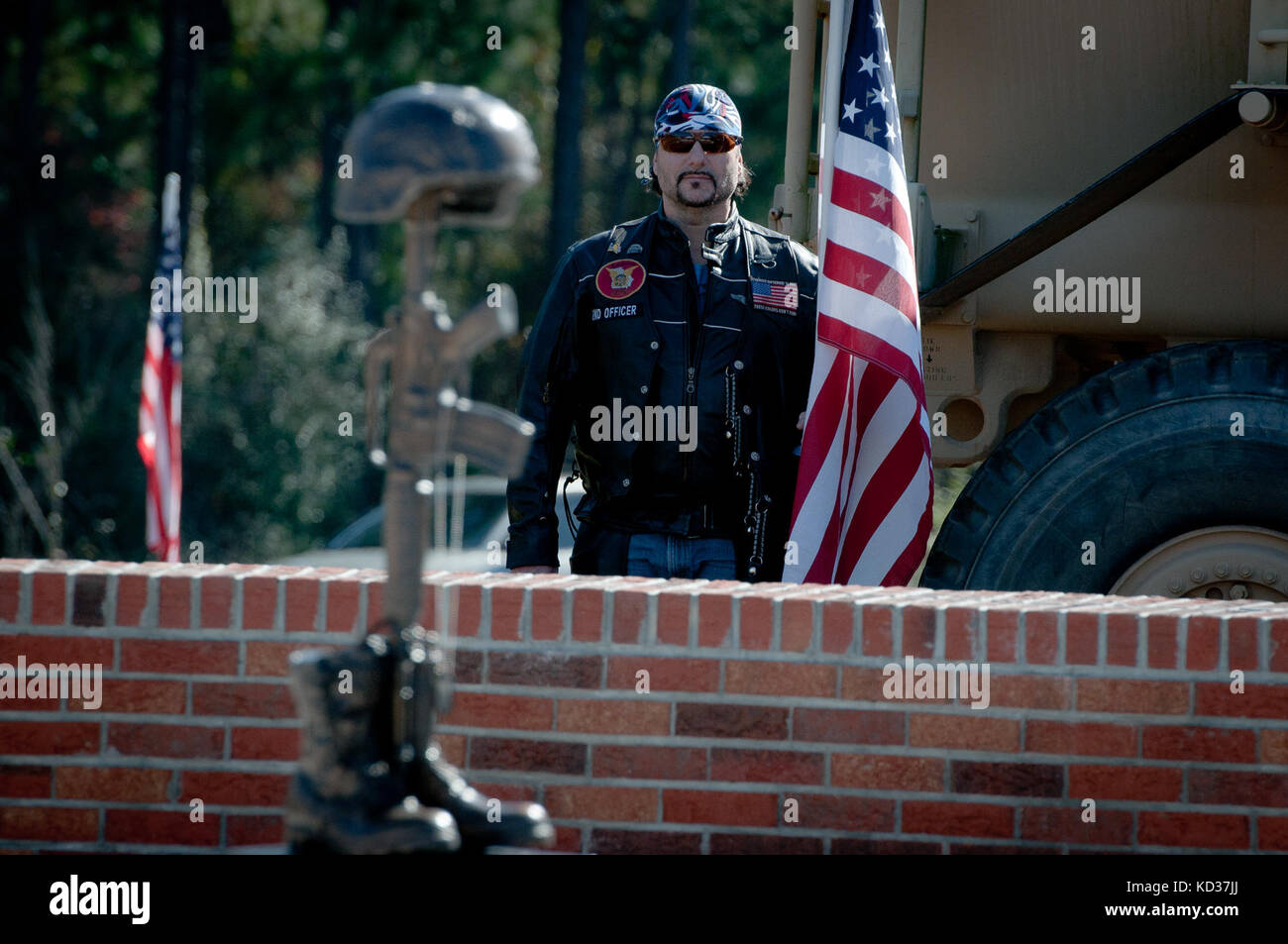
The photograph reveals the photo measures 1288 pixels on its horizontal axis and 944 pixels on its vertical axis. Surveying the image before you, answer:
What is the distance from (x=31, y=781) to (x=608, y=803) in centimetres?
115

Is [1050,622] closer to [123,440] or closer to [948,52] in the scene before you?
[948,52]

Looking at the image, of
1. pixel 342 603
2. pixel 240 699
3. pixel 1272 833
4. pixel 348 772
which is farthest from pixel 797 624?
pixel 348 772

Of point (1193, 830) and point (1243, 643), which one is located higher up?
point (1243, 643)

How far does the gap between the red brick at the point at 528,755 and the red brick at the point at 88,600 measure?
78 centimetres

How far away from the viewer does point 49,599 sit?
3385mm

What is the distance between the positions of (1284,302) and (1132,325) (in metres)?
0.40

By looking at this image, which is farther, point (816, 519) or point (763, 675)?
point (816, 519)

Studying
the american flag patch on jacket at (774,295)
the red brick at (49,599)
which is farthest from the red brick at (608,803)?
A: the american flag patch on jacket at (774,295)

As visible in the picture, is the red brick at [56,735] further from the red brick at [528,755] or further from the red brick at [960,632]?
the red brick at [960,632]

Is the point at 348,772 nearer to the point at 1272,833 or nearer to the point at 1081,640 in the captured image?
the point at 1081,640

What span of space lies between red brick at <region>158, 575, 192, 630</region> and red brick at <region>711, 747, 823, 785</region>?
3.51ft

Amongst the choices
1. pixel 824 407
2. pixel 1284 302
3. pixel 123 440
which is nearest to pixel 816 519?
pixel 824 407

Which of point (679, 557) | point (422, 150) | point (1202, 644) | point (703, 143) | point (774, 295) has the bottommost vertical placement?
point (1202, 644)
